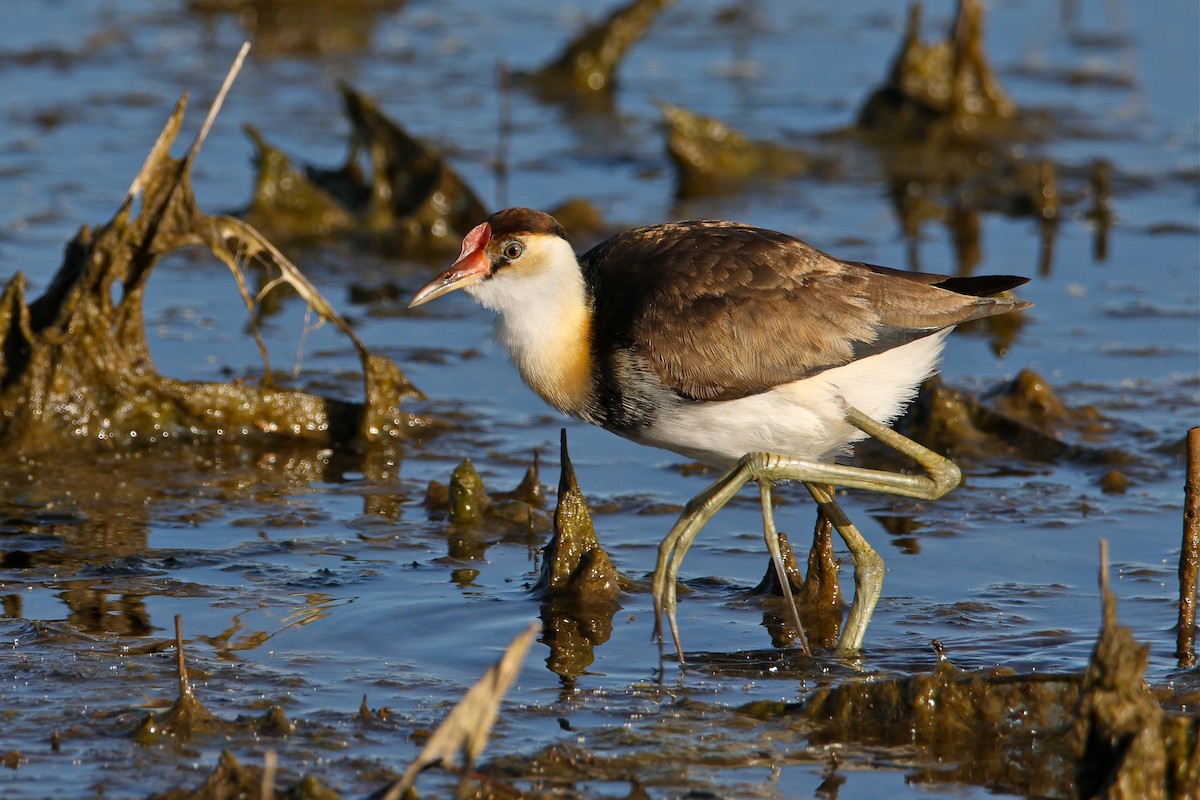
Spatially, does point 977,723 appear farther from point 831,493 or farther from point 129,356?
point 129,356

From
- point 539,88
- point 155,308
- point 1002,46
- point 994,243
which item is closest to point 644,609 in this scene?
point 155,308

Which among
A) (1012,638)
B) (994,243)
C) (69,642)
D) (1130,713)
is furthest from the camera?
(994,243)

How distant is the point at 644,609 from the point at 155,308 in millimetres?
4715

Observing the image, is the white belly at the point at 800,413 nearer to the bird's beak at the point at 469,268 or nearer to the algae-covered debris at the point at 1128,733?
the bird's beak at the point at 469,268

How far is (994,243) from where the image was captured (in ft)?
38.0

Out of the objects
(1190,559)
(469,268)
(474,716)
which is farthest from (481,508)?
(474,716)

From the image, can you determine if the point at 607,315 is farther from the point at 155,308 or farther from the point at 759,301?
the point at 155,308

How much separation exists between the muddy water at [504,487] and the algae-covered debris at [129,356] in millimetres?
187

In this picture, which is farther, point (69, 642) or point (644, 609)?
point (644, 609)

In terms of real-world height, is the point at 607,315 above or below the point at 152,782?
above

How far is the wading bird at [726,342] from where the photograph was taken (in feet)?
19.8

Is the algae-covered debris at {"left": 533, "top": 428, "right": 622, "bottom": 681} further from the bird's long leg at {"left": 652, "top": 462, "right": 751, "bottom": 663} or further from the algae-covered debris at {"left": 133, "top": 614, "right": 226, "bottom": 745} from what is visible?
the algae-covered debris at {"left": 133, "top": 614, "right": 226, "bottom": 745}

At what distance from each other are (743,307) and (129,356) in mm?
3272

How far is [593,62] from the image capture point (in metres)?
14.9
